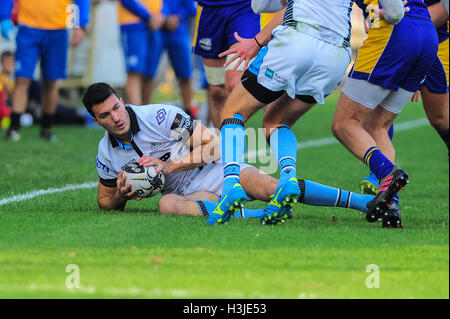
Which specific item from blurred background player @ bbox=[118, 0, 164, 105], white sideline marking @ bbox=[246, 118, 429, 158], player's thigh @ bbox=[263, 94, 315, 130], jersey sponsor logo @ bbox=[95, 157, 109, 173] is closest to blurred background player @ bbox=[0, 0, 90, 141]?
blurred background player @ bbox=[118, 0, 164, 105]

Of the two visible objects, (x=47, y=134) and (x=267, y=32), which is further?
(x=47, y=134)

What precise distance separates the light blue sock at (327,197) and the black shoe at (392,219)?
38 centimetres

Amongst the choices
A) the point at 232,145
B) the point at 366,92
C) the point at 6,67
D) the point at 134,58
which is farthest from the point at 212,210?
the point at 6,67

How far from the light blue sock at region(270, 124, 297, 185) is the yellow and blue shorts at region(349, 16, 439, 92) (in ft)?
2.39

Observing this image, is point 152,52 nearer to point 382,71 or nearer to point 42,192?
point 42,192

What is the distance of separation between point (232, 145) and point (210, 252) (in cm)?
119

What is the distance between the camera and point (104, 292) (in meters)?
4.08

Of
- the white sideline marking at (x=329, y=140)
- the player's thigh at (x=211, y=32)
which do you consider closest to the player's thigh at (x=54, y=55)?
the white sideline marking at (x=329, y=140)

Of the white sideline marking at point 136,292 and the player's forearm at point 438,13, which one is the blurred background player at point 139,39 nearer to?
the player's forearm at point 438,13

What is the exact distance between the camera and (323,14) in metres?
5.79

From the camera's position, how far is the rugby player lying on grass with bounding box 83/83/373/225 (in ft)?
20.4

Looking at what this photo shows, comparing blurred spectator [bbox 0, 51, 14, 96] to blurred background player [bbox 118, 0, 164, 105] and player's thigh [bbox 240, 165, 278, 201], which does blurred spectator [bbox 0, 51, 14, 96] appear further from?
player's thigh [bbox 240, 165, 278, 201]

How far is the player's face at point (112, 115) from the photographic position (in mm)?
6176
